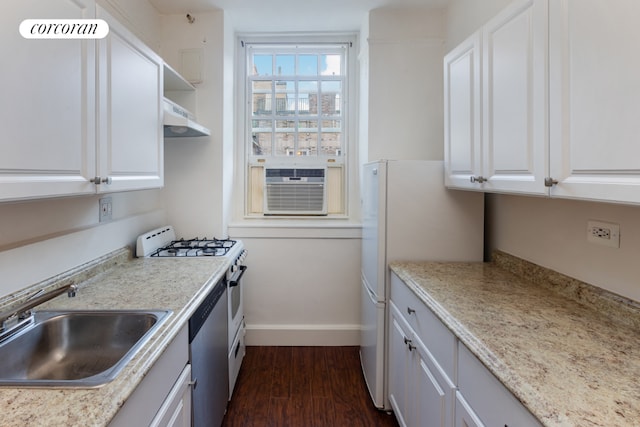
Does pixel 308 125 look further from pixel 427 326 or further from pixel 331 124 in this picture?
pixel 427 326

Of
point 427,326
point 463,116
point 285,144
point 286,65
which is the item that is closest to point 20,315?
point 427,326

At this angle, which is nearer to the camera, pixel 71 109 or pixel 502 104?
pixel 71 109

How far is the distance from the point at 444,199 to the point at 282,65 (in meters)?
1.93

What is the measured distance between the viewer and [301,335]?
2.80 meters

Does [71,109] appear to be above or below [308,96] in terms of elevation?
below

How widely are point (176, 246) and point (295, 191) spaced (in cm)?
108

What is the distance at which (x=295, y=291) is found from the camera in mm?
2785

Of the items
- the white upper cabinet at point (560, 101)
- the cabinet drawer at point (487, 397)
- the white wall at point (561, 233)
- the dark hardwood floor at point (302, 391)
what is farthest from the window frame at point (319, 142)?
the cabinet drawer at point (487, 397)

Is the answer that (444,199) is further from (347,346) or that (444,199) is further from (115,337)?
(115,337)

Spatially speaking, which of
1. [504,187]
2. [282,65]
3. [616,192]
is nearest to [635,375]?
[616,192]

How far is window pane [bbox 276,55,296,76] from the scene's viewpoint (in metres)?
3.06

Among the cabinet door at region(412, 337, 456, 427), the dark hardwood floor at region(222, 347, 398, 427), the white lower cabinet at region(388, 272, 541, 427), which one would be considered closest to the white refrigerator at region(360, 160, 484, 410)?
the white lower cabinet at region(388, 272, 541, 427)

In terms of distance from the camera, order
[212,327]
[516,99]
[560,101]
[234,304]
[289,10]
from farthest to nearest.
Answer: [289,10] → [234,304] → [212,327] → [516,99] → [560,101]

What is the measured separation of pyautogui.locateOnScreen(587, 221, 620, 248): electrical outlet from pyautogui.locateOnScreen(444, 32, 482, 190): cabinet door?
44 centimetres
